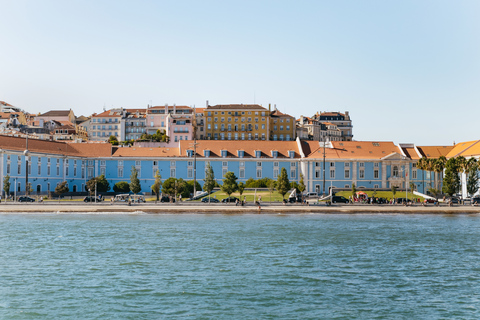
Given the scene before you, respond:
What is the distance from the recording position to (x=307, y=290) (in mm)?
28234

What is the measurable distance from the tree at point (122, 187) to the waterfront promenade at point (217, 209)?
23377 mm

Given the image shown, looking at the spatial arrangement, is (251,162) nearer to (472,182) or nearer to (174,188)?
(174,188)

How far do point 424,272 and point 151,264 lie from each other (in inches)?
601

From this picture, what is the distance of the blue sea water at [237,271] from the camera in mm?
24781

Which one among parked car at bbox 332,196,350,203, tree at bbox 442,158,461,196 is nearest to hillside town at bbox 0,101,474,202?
tree at bbox 442,158,461,196

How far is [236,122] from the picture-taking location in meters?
144

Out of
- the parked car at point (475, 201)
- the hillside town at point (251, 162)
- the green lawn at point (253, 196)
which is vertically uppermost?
the hillside town at point (251, 162)

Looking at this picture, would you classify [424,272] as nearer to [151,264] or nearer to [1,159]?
[151,264]

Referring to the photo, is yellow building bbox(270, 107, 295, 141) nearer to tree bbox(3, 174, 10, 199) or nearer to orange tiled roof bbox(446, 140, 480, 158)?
orange tiled roof bbox(446, 140, 480, 158)

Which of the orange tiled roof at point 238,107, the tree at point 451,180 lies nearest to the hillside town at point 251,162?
the tree at point 451,180

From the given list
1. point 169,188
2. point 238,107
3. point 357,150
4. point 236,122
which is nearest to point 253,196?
point 169,188

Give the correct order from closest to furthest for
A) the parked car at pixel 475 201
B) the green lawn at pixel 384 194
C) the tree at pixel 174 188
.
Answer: the parked car at pixel 475 201 < the tree at pixel 174 188 < the green lawn at pixel 384 194

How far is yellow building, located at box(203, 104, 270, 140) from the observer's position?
471 ft

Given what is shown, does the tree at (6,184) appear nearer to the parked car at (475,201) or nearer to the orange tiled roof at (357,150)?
the orange tiled roof at (357,150)
